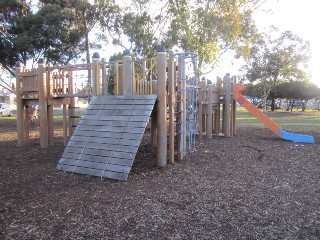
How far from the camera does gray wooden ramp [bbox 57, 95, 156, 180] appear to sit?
5.94 meters

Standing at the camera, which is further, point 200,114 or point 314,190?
point 200,114

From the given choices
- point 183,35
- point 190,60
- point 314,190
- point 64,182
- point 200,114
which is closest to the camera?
point 314,190

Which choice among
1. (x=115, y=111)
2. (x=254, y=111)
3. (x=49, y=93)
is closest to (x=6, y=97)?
(x=49, y=93)

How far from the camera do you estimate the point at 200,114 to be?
11.4m

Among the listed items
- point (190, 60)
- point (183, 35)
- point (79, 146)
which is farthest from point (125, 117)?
point (183, 35)

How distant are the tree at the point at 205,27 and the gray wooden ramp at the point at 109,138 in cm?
1213

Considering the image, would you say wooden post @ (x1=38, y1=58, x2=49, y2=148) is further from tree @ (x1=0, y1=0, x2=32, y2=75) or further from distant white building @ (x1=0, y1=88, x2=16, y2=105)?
distant white building @ (x1=0, y1=88, x2=16, y2=105)

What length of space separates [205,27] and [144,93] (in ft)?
32.3

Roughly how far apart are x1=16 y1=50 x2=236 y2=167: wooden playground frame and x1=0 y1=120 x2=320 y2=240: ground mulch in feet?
3.06

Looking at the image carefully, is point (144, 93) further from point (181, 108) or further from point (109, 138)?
point (109, 138)

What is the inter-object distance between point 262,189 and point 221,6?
1684 cm

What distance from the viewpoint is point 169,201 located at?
4602 millimetres

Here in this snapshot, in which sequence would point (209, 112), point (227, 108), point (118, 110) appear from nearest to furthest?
point (118, 110) < point (209, 112) < point (227, 108)

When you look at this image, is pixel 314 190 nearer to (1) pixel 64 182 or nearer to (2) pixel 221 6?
(1) pixel 64 182
